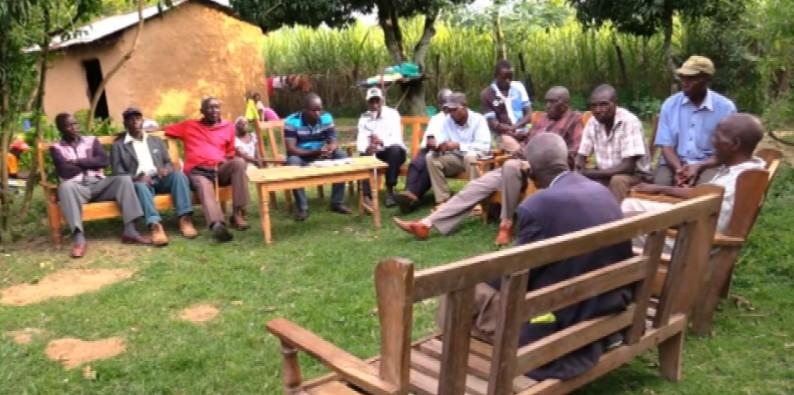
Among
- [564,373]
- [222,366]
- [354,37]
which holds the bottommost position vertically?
[222,366]

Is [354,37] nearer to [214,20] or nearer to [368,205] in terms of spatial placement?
[214,20]

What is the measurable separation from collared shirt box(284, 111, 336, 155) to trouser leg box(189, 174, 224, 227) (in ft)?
3.54

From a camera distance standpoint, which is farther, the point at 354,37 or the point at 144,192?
the point at 354,37

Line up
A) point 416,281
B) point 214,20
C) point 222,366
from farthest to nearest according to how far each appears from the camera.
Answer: point 214,20, point 222,366, point 416,281

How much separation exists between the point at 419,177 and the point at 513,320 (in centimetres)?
497

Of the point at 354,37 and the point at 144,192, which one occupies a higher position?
the point at 354,37

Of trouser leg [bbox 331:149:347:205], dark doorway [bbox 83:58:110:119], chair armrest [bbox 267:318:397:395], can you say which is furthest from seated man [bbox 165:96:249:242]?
dark doorway [bbox 83:58:110:119]

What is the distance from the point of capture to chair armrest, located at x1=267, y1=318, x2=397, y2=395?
2270 millimetres

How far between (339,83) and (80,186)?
458 inches

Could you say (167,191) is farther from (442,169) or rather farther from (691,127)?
(691,127)

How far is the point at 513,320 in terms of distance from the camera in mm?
2432

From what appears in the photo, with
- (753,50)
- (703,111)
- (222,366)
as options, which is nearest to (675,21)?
(753,50)

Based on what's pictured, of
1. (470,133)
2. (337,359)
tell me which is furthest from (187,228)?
(337,359)

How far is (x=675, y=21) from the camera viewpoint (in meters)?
14.8
